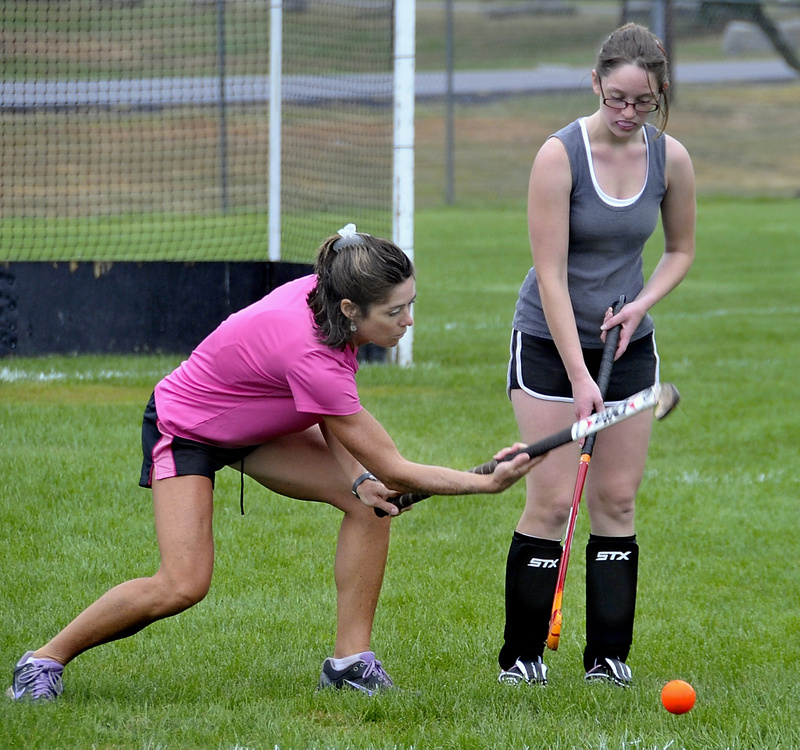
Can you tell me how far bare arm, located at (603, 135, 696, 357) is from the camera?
4.17 m

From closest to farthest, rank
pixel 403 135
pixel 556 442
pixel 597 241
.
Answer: pixel 556 442 → pixel 597 241 → pixel 403 135

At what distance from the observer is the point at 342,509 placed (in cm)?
432

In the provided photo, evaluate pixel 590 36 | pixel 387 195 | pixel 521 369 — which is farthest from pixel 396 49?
pixel 590 36

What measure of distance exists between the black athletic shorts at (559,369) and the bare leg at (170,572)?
112 cm

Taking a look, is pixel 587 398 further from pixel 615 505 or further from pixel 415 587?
pixel 415 587

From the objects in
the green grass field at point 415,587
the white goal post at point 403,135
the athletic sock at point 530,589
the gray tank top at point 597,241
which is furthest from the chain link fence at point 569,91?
the athletic sock at point 530,589

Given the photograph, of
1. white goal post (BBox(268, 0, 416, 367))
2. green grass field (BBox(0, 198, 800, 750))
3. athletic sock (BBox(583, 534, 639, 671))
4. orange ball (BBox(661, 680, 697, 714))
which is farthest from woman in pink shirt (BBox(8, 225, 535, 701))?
white goal post (BBox(268, 0, 416, 367))

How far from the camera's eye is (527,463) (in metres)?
3.88

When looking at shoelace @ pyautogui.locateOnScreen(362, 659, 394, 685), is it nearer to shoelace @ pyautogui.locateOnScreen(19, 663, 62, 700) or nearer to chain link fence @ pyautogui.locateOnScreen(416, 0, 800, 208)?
shoelace @ pyautogui.locateOnScreen(19, 663, 62, 700)

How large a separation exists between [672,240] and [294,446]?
1478 mm

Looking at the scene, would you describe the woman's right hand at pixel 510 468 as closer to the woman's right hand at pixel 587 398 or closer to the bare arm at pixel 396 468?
the bare arm at pixel 396 468

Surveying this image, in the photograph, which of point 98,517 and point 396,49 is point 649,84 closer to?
point 98,517

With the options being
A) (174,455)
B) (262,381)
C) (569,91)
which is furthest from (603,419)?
(569,91)

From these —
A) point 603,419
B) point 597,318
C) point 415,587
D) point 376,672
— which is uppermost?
point 597,318
